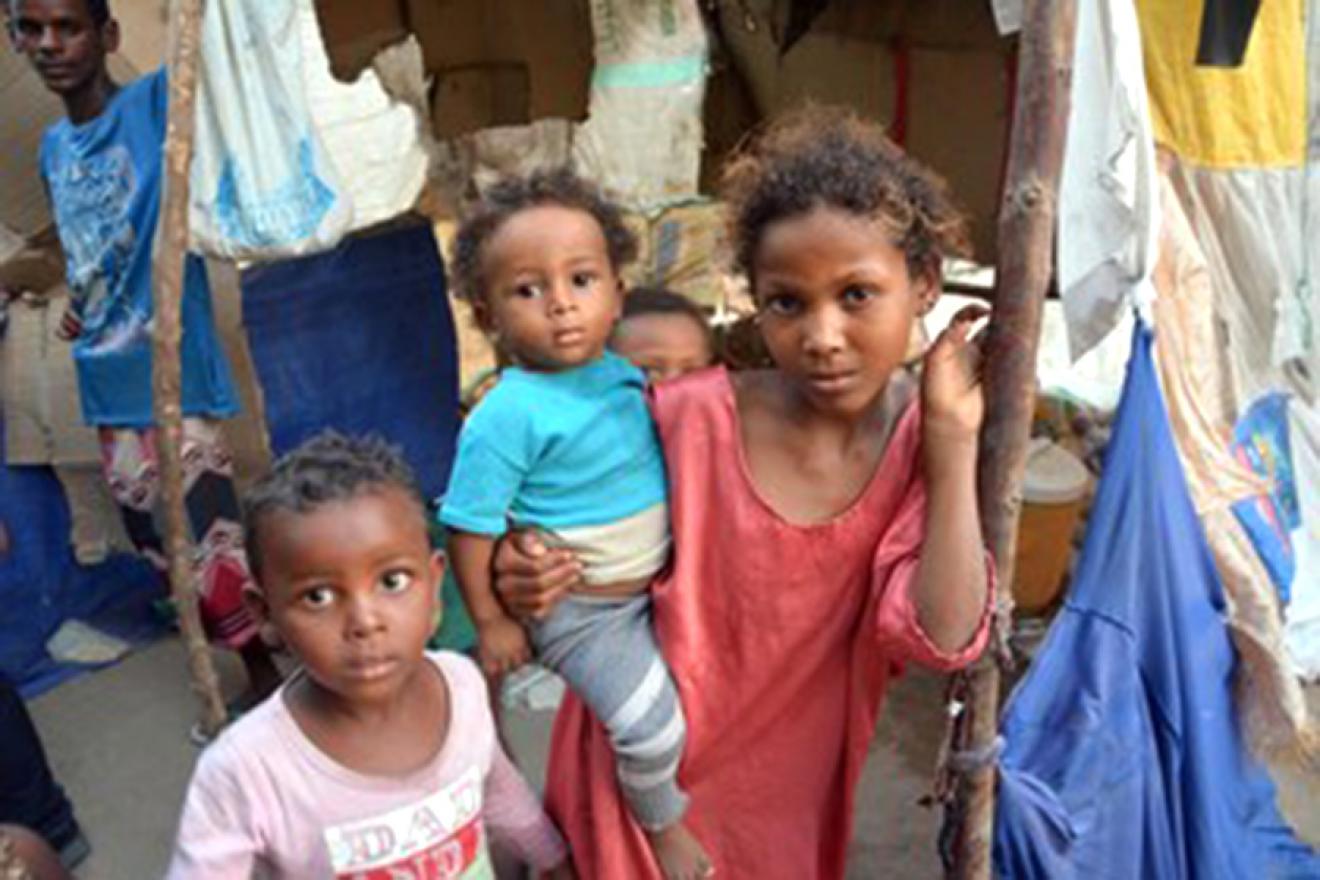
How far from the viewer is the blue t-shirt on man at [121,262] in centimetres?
287

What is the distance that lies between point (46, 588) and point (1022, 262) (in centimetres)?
343

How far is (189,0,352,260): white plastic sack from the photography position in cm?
245

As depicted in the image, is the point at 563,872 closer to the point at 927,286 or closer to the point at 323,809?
the point at 323,809

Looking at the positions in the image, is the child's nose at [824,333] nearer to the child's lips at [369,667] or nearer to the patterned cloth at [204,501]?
the child's lips at [369,667]

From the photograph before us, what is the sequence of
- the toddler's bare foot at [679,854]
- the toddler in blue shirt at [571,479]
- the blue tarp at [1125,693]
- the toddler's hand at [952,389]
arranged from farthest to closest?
the blue tarp at [1125,693] → the toddler's bare foot at [679,854] → the toddler in blue shirt at [571,479] → the toddler's hand at [952,389]

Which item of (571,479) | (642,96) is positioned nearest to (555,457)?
(571,479)

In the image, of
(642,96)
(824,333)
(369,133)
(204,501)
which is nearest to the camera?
(824,333)

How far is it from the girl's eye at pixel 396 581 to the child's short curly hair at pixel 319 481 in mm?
89

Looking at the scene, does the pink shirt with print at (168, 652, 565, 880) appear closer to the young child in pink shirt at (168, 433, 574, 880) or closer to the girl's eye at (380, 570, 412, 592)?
the young child in pink shirt at (168, 433, 574, 880)

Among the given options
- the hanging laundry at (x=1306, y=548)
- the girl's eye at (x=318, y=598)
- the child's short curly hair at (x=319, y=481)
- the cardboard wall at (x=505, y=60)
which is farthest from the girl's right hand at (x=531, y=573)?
the hanging laundry at (x=1306, y=548)

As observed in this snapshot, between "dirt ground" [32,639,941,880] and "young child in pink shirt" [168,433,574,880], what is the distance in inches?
61.9

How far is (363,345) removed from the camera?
3.78 m

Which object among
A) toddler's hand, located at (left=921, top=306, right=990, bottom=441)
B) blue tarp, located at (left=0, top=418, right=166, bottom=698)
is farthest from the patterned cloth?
toddler's hand, located at (left=921, top=306, right=990, bottom=441)

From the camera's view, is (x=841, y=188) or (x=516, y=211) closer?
(x=841, y=188)
